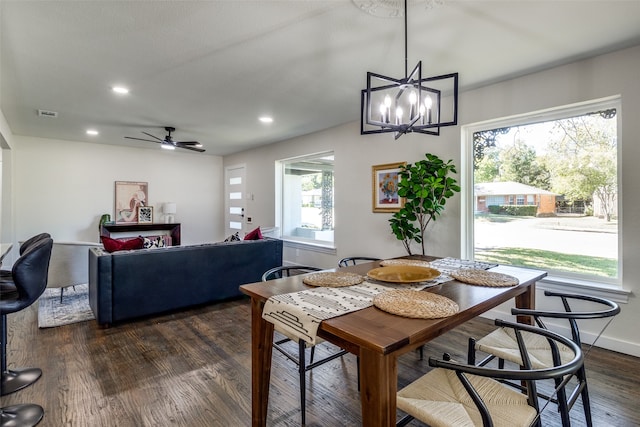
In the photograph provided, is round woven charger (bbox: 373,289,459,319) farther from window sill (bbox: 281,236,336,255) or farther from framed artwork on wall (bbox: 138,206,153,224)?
framed artwork on wall (bbox: 138,206,153,224)

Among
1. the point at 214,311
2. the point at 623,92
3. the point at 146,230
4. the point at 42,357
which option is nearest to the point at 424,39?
the point at 623,92

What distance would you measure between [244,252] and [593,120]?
143 inches

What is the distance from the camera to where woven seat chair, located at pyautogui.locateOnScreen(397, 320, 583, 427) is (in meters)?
1.00

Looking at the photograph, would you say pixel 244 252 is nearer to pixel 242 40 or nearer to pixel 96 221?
pixel 242 40

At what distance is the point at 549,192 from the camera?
299cm

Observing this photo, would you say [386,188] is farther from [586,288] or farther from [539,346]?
[539,346]

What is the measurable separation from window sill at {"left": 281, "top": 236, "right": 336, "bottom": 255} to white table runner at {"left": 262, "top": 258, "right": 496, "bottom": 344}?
3.15 meters

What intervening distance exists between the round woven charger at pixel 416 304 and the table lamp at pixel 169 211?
6.01 m

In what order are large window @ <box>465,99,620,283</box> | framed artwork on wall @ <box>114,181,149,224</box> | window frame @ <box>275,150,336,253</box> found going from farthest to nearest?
framed artwork on wall @ <box>114,181,149,224</box> → window frame @ <box>275,150,336,253</box> → large window @ <box>465,99,620,283</box>

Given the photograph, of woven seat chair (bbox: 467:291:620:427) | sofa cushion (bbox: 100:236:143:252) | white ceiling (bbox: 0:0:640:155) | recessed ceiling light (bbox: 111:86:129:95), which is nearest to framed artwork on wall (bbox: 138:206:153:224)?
white ceiling (bbox: 0:0:640:155)

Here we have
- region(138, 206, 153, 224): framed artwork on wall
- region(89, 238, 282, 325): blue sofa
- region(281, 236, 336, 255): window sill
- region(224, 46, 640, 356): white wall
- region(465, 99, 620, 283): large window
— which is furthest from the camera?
region(138, 206, 153, 224): framed artwork on wall

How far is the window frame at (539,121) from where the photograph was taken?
8.39 feet

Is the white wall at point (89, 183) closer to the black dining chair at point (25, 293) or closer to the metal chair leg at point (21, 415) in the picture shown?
the black dining chair at point (25, 293)

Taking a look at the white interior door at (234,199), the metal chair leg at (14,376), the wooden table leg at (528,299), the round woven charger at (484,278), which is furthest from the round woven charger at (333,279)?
the white interior door at (234,199)
